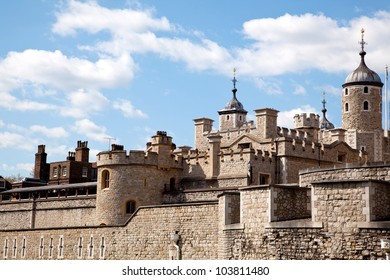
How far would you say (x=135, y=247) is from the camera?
33.2 metres

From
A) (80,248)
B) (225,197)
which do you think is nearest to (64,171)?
(80,248)

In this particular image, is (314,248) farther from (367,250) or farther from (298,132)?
(298,132)

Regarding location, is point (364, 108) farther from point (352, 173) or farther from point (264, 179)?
point (352, 173)

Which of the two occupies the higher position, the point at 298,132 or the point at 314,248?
the point at 298,132

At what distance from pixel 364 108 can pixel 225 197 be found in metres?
33.1

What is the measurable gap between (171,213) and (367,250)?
1161cm

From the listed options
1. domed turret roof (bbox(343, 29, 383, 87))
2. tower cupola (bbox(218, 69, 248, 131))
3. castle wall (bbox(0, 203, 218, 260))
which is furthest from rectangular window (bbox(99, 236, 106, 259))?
tower cupola (bbox(218, 69, 248, 131))

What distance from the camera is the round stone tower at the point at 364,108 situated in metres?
57.1

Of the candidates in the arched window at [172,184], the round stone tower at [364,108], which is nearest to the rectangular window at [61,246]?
the arched window at [172,184]

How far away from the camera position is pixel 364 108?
190 feet

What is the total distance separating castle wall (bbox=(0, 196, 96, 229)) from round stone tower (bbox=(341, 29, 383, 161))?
69.3 ft

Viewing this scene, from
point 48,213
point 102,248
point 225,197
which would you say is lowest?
point 102,248

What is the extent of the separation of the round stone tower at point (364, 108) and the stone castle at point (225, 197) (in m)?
0.07
